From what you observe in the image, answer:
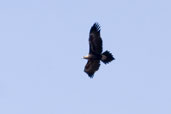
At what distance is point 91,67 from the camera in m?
49.4

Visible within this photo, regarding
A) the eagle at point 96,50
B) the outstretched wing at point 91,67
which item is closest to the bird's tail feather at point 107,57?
the eagle at point 96,50

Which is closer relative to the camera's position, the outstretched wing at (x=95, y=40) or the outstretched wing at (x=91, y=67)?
the outstretched wing at (x=95, y=40)

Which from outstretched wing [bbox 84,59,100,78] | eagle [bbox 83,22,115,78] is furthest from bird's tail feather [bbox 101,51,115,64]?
outstretched wing [bbox 84,59,100,78]

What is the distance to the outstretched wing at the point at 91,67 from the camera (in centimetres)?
4916

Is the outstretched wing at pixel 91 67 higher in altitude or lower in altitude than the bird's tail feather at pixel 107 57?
higher

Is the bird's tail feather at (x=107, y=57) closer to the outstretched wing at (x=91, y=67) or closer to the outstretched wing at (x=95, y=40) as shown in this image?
the outstretched wing at (x=95, y=40)

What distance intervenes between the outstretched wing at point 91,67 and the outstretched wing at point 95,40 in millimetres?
1196

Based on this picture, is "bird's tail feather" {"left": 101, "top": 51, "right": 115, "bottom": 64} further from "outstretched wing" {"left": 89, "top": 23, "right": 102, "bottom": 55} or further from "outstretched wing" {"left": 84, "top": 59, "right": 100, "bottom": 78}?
"outstretched wing" {"left": 84, "top": 59, "right": 100, "bottom": 78}

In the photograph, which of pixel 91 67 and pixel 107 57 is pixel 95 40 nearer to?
pixel 107 57

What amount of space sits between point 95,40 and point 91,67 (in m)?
2.48

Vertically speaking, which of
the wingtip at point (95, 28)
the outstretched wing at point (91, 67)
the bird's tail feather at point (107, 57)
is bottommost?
the bird's tail feather at point (107, 57)

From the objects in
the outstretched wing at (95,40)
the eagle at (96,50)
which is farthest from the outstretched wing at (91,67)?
the outstretched wing at (95,40)

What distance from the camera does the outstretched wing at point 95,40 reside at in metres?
47.6

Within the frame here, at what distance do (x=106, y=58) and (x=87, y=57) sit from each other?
2.08 meters
